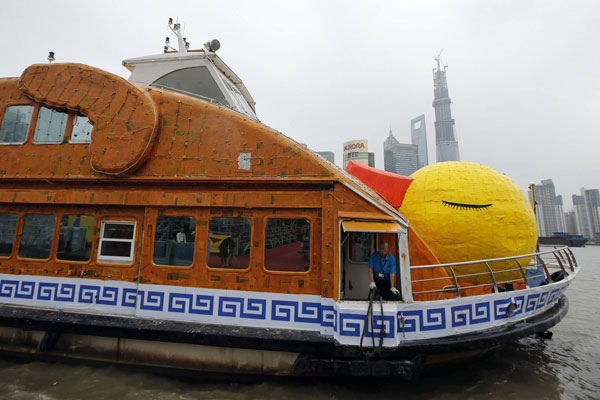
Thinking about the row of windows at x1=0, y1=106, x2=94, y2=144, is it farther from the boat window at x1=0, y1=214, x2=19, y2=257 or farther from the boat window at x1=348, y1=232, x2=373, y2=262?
the boat window at x1=348, y1=232, x2=373, y2=262

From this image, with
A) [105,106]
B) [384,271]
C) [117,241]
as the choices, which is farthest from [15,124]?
[384,271]

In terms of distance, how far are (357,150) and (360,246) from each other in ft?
97.7

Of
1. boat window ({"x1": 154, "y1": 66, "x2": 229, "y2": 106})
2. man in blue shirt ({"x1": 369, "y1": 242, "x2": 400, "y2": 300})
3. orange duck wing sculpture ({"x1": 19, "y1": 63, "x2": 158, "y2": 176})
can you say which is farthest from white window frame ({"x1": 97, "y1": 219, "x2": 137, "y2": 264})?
man in blue shirt ({"x1": 369, "y1": 242, "x2": 400, "y2": 300})

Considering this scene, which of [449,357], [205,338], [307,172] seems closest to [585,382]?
[449,357]

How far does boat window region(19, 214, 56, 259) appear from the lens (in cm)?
488

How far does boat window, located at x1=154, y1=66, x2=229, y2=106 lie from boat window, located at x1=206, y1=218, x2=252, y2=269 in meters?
2.54

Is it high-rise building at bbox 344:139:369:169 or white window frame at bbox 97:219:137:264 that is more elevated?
high-rise building at bbox 344:139:369:169

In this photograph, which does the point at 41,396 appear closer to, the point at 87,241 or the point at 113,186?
the point at 87,241

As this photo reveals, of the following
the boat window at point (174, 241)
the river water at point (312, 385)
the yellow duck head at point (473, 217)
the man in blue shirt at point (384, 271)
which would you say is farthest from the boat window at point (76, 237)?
the yellow duck head at point (473, 217)

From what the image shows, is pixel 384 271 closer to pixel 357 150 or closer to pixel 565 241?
pixel 357 150

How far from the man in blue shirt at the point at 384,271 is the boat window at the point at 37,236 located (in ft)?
16.3

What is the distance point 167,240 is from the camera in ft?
14.8

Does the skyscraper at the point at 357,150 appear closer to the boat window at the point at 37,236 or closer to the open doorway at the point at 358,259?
the open doorway at the point at 358,259

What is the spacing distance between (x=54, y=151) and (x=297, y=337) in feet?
15.7
